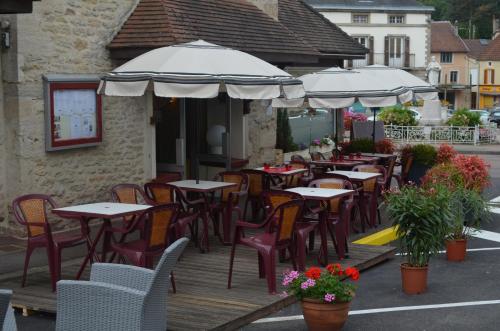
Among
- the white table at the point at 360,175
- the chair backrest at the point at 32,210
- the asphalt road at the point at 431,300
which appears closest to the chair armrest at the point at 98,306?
the asphalt road at the point at 431,300

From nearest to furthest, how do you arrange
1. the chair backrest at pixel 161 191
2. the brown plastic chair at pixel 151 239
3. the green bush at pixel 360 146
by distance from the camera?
the brown plastic chair at pixel 151 239, the chair backrest at pixel 161 191, the green bush at pixel 360 146

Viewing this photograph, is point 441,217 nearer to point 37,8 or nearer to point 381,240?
point 381,240

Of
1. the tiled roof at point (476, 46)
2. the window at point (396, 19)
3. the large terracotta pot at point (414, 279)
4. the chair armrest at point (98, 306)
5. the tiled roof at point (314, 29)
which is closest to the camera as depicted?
the chair armrest at point (98, 306)

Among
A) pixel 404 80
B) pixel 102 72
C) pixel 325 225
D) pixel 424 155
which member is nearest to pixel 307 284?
pixel 325 225

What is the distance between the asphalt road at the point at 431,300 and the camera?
6973 millimetres

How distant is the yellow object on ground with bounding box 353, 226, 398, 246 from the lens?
10715mm

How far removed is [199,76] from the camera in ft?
29.5

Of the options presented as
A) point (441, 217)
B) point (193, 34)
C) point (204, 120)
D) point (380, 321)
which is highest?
point (193, 34)

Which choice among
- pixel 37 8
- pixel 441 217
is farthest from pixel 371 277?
pixel 37 8

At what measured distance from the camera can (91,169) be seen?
11.3 metres

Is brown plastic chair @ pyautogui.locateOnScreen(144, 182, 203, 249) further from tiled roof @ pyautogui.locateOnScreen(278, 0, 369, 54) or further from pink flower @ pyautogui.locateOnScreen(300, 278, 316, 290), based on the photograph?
tiled roof @ pyautogui.locateOnScreen(278, 0, 369, 54)

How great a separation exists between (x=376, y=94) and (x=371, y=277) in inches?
186

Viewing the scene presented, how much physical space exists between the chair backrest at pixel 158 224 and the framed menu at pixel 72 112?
3316 mm

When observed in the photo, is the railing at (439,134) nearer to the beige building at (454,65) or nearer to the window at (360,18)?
the window at (360,18)
